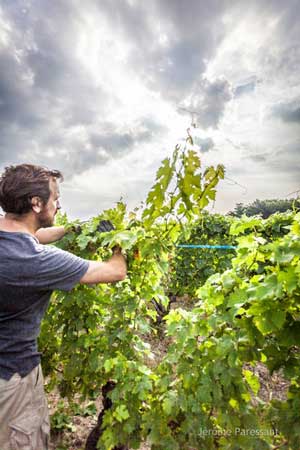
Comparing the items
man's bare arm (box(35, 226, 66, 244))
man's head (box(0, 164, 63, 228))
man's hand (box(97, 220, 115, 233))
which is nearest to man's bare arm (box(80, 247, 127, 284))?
man's hand (box(97, 220, 115, 233))

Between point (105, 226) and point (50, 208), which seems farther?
point (105, 226)

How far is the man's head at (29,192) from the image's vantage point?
6.57 ft

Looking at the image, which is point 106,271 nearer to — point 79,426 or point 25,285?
point 25,285

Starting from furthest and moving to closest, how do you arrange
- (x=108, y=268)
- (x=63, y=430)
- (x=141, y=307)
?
(x=63, y=430) < (x=141, y=307) < (x=108, y=268)

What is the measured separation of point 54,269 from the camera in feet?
5.97

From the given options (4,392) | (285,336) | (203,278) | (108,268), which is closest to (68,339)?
(4,392)

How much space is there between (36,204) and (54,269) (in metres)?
0.49

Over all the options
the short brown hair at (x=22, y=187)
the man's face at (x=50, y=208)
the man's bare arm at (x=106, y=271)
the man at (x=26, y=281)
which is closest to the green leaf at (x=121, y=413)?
the man at (x=26, y=281)

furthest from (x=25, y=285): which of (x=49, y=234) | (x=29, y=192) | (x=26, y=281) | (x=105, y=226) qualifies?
(x=49, y=234)

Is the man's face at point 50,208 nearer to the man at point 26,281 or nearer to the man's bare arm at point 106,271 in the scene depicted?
the man at point 26,281

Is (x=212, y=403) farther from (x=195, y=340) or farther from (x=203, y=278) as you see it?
(x=203, y=278)

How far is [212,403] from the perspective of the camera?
5.63 feet

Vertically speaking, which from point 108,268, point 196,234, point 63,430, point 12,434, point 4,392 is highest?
point 196,234

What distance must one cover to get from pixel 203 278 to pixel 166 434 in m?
7.29
